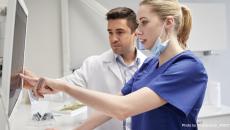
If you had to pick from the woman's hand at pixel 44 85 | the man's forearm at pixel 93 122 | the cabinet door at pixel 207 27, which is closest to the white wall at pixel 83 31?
the cabinet door at pixel 207 27

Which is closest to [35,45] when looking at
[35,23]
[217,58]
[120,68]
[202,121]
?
[35,23]

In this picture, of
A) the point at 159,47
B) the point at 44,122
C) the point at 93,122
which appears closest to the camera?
the point at 159,47

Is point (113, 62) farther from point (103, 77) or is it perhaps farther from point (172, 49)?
point (172, 49)

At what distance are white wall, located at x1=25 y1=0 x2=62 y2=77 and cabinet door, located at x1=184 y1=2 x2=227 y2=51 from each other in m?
1.21

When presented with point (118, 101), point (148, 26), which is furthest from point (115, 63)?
point (118, 101)

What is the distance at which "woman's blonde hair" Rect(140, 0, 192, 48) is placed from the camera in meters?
1.09

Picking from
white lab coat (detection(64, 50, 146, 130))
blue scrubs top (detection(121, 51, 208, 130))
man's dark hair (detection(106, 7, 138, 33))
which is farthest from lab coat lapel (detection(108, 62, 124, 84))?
blue scrubs top (detection(121, 51, 208, 130))

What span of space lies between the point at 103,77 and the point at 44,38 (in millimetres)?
956

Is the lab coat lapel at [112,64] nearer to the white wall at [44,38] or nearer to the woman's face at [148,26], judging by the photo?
the woman's face at [148,26]

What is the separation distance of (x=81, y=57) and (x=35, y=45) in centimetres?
42

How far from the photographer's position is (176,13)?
111 cm

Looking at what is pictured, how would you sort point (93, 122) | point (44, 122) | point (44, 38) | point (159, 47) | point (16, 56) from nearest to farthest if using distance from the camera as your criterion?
point (16, 56) → point (159, 47) → point (93, 122) → point (44, 122) → point (44, 38)

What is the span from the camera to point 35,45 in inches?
92.7

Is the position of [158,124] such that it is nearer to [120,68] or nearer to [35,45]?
[120,68]
